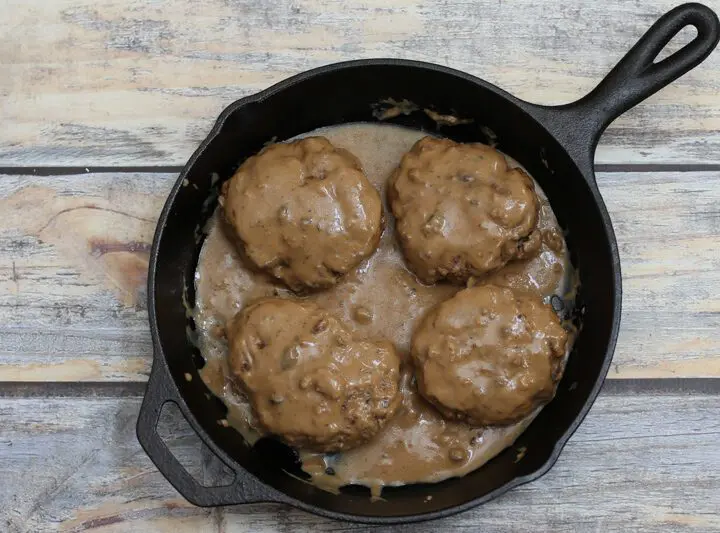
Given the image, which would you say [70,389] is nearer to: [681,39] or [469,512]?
[469,512]

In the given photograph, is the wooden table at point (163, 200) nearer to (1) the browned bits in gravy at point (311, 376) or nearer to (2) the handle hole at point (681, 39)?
(2) the handle hole at point (681, 39)

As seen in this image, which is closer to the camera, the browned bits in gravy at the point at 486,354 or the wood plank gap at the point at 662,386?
the browned bits in gravy at the point at 486,354

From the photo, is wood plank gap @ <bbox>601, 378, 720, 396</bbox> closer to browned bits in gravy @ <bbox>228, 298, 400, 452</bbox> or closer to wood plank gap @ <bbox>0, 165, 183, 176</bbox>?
browned bits in gravy @ <bbox>228, 298, 400, 452</bbox>

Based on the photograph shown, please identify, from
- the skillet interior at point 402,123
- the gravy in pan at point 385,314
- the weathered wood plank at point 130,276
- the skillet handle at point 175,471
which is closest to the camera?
the skillet handle at point 175,471

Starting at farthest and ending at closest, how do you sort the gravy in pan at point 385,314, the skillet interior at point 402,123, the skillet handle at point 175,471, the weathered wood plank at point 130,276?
the weathered wood plank at point 130,276
the gravy in pan at point 385,314
the skillet interior at point 402,123
the skillet handle at point 175,471

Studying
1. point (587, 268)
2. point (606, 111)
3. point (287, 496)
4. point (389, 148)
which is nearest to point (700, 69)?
point (606, 111)

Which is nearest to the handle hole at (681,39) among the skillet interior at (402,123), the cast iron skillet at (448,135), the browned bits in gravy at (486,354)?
the cast iron skillet at (448,135)

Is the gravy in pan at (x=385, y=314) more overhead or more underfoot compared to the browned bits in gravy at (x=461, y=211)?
more underfoot

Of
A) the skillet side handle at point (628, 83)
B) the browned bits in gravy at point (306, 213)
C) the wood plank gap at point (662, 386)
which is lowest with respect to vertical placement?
the wood plank gap at point (662, 386)
